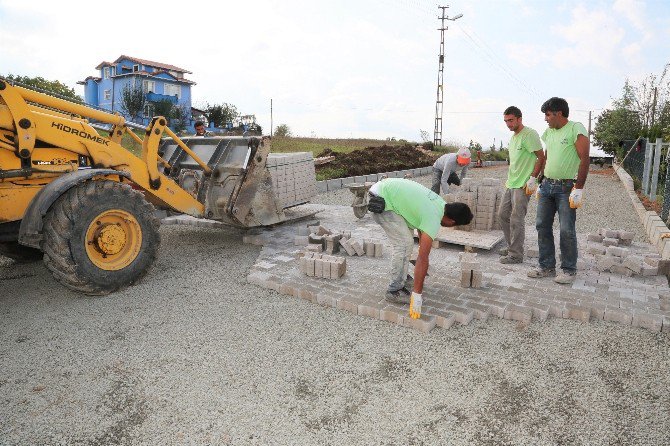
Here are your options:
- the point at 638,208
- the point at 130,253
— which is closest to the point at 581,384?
the point at 130,253

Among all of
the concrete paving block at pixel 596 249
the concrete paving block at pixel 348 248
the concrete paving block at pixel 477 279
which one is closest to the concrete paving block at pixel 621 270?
the concrete paving block at pixel 596 249

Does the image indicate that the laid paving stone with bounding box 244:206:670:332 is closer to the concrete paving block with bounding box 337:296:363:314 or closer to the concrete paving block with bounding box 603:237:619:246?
the concrete paving block with bounding box 337:296:363:314

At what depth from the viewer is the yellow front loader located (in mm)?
4512

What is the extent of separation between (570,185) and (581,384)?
257 centimetres

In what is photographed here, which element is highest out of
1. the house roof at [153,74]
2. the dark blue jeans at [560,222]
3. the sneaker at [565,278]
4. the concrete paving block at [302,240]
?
the house roof at [153,74]

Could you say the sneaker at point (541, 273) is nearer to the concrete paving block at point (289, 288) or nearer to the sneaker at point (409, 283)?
the sneaker at point (409, 283)

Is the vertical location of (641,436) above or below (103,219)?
below

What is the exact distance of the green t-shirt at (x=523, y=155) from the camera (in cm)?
577

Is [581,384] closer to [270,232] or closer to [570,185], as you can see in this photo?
[570,185]

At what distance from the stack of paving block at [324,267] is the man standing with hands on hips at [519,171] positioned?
82.5 inches

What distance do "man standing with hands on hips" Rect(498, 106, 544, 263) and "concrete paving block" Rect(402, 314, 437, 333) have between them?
2185 millimetres

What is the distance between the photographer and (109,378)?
11.0 ft

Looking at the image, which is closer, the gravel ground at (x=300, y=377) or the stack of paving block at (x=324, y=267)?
the gravel ground at (x=300, y=377)

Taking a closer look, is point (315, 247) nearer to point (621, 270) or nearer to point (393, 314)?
point (393, 314)
